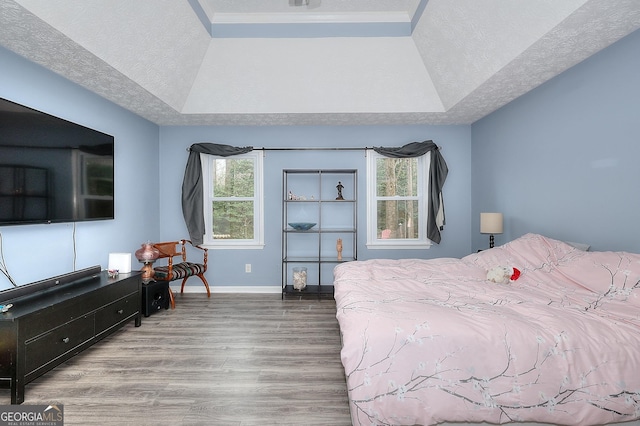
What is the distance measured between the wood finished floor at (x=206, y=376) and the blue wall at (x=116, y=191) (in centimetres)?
86

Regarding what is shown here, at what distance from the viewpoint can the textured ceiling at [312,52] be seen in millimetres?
2240

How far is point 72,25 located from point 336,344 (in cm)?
318

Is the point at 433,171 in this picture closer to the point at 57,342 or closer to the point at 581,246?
the point at 581,246

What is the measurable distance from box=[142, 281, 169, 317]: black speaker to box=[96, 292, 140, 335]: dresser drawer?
249mm

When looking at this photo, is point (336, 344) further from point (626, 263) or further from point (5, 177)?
point (5, 177)

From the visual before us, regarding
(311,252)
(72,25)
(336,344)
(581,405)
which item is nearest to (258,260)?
(311,252)

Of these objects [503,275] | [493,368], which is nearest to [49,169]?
[493,368]

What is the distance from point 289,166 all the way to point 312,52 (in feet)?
5.12

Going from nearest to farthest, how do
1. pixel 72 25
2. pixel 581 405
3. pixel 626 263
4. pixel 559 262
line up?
pixel 581 405 → pixel 626 263 → pixel 72 25 → pixel 559 262

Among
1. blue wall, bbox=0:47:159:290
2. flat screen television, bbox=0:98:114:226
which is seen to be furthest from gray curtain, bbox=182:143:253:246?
flat screen television, bbox=0:98:114:226

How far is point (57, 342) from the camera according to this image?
225 centimetres

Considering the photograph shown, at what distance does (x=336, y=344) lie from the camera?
2820 millimetres

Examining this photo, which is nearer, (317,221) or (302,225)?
(302,225)

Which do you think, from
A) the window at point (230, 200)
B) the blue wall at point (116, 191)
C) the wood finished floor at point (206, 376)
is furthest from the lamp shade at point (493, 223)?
the blue wall at point (116, 191)
